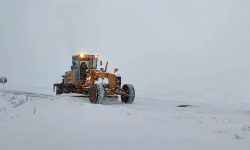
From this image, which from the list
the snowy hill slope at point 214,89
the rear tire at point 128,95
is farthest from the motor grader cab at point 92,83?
the snowy hill slope at point 214,89

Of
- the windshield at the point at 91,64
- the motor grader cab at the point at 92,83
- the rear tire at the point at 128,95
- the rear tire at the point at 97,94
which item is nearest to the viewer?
the rear tire at the point at 97,94

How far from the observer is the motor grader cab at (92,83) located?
20.2m

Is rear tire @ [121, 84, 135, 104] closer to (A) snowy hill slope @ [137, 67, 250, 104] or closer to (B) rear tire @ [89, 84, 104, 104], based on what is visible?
(B) rear tire @ [89, 84, 104, 104]

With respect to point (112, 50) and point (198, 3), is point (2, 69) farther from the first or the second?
point (198, 3)

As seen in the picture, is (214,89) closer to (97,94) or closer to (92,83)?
(92,83)

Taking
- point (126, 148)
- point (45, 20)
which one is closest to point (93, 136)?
point (126, 148)

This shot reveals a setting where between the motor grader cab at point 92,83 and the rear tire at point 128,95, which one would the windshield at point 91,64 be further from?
the rear tire at point 128,95

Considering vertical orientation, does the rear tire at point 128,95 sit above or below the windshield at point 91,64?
below

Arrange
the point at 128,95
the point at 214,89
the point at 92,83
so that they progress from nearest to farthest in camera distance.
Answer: the point at 128,95 → the point at 92,83 → the point at 214,89

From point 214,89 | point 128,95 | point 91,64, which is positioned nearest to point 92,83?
point 128,95

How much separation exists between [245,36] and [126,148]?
52.4m

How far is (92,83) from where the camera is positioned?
→ 22.3 m

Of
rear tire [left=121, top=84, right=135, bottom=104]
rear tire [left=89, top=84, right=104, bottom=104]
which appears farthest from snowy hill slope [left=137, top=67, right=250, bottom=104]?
rear tire [left=89, top=84, right=104, bottom=104]

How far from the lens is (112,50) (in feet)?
289
